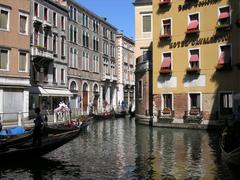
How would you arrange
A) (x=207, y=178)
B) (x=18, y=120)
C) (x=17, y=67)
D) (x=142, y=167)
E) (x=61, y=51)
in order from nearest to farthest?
(x=207, y=178)
(x=142, y=167)
(x=18, y=120)
(x=17, y=67)
(x=61, y=51)

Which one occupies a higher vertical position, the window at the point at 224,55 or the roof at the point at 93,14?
the roof at the point at 93,14

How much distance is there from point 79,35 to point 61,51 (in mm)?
5963

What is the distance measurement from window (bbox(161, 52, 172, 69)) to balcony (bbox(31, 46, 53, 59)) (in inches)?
396

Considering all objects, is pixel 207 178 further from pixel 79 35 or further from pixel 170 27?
pixel 79 35

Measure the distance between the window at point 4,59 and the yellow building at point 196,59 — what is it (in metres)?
9.65

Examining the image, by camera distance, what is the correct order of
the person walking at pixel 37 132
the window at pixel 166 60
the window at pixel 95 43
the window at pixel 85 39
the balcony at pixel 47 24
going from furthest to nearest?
the window at pixel 95 43 → the window at pixel 85 39 → the balcony at pixel 47 24 → the window at pixel 166 60 → the person walking at pixel 37 132

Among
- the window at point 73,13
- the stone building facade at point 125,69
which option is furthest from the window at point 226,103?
the stone building facade at point 125,69

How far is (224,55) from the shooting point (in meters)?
26.3

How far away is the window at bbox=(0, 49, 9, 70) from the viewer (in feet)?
89.9

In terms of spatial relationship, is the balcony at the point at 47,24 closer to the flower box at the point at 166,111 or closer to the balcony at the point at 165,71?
the balcony at the point at 165,71

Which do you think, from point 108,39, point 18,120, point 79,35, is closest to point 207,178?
point 18,120

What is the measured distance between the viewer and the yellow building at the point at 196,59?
25953mm

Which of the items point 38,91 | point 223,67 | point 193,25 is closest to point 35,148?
point 223,67

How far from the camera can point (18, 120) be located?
82.0 ft
